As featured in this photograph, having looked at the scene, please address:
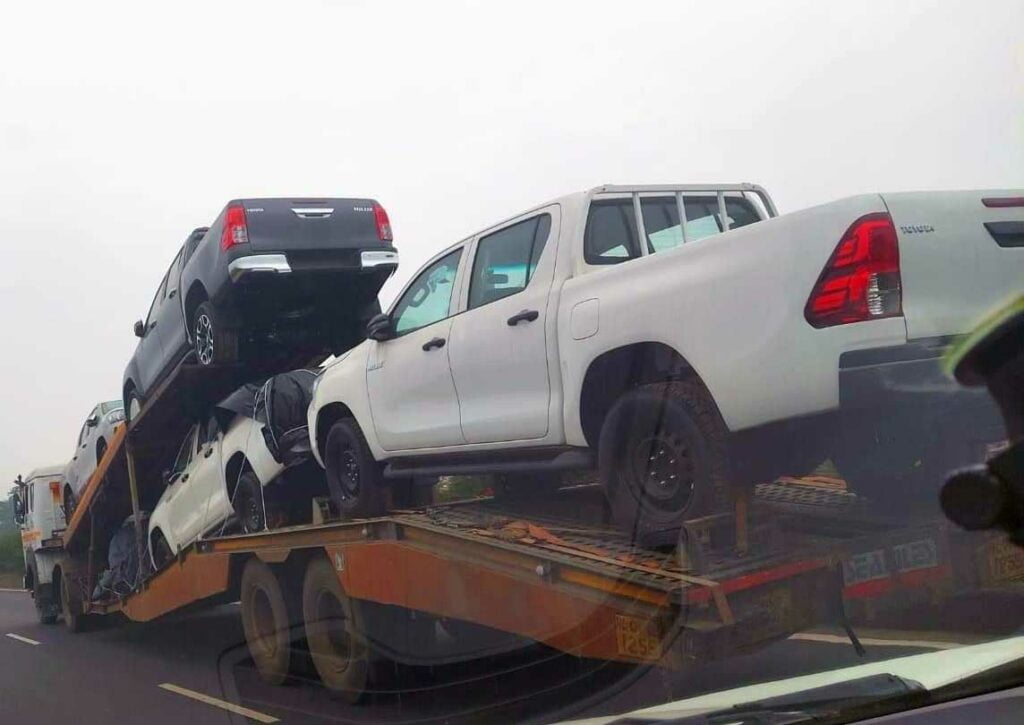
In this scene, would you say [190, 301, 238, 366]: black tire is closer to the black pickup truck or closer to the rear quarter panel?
the black pickup truck

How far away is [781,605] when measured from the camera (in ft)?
13.7

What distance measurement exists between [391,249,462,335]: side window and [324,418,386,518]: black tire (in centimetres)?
81

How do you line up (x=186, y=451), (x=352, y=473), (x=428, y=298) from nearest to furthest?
(x=428, y=298), (x=352, y=473), (x=186, y=451)

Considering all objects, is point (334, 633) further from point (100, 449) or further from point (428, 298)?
point (100, 449)

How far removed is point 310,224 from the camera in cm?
838

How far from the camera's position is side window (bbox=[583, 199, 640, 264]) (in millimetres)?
5320

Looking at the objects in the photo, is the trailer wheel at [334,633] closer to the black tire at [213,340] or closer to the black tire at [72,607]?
the black tire at [213,340]

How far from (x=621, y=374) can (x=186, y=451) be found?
642cm

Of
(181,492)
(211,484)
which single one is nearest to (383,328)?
(211,484)

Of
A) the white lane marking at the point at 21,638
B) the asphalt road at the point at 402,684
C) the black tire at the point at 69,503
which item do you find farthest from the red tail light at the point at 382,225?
the white lane marking at the point at 21,638

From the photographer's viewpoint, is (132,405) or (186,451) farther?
(132,405)

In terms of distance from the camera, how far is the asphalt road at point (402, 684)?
5078mm

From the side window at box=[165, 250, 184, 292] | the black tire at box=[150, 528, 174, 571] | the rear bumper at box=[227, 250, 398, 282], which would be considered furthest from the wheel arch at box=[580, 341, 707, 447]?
the black tire at box=[150, 528, 174, 571]

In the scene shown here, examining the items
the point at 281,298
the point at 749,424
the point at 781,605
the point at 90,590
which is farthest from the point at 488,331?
the point at 90,590
